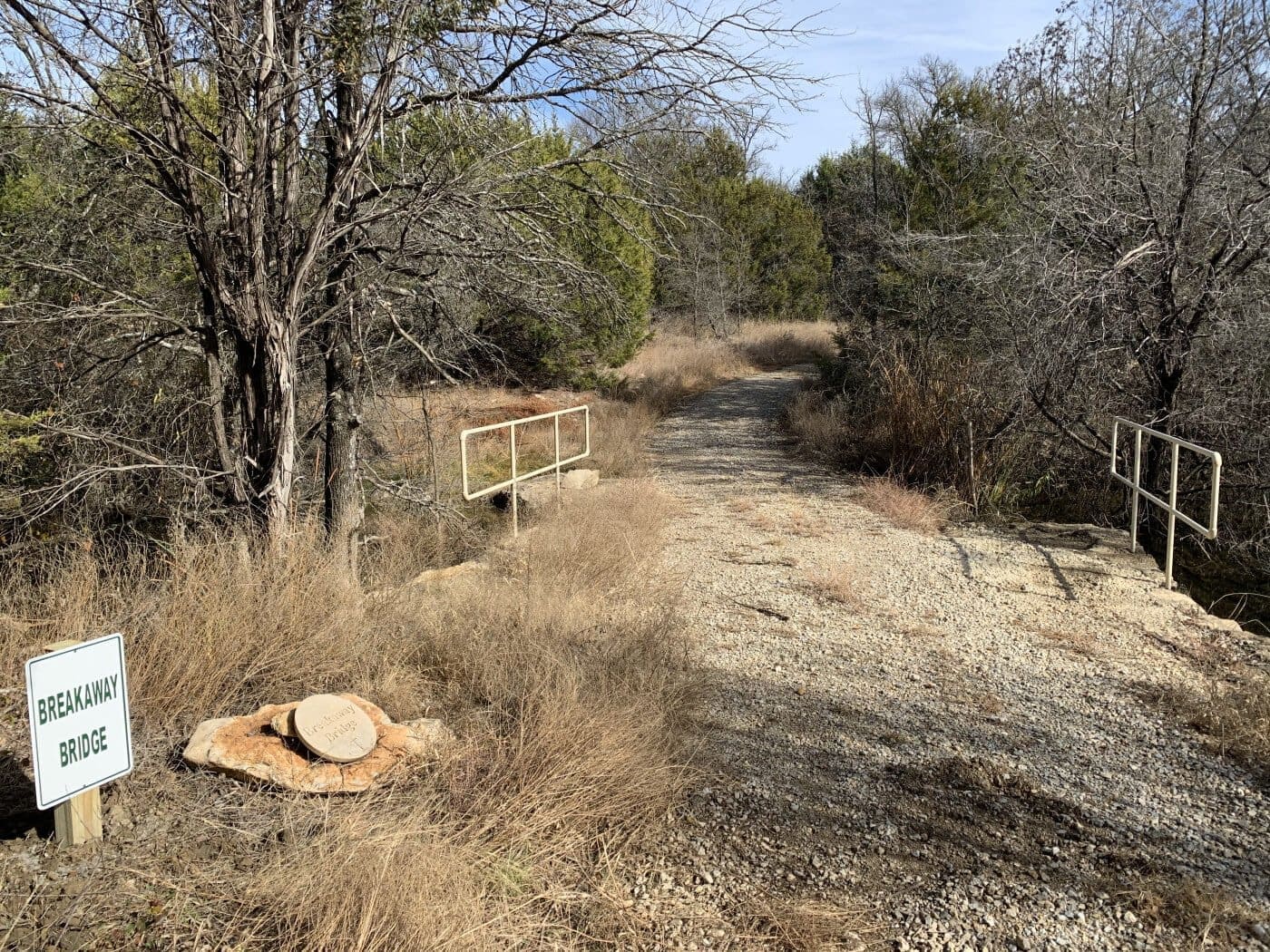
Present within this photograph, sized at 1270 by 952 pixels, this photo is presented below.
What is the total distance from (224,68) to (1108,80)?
8662 mm

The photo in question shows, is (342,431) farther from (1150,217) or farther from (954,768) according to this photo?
(1150,217)

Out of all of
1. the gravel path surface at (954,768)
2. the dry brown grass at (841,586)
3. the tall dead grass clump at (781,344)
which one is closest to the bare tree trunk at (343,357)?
the gravel path surface at (954,768)

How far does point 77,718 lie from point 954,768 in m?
3.64

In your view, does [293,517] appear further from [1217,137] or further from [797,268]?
[797,268]

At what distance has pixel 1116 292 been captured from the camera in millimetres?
9141

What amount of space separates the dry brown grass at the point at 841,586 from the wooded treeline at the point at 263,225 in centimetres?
283

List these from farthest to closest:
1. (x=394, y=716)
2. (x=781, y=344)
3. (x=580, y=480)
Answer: (x=781, y=344), (x=580, y=480), (x=394, y=716)

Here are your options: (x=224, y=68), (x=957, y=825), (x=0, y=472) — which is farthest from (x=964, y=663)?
(x=0, y=472)

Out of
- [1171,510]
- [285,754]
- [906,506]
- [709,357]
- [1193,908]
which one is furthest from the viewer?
[709,357]

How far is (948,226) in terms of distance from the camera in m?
15.8

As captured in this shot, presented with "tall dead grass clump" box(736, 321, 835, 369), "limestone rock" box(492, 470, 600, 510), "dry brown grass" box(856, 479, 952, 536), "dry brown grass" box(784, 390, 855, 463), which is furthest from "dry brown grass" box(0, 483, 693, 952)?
"tall dead grass clump" box(736, 321, 835, 369)

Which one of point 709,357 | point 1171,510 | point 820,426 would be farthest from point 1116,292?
point 709,357

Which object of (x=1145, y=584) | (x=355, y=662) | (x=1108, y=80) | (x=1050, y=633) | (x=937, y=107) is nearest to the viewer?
(x=355, y=662)

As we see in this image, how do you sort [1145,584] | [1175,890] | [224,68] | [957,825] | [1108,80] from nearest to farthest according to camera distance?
1. [1175,890]
2. [957,825]
3. [224,68]
4. [1145,584]
5. [1108,80]
